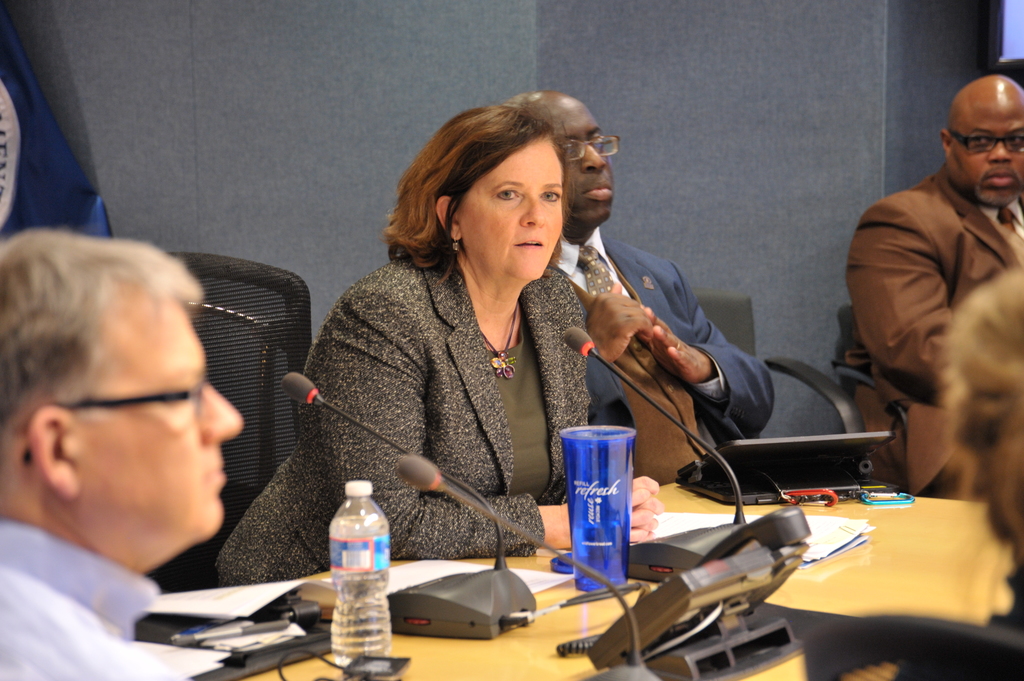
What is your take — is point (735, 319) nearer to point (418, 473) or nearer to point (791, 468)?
point (791, 468)

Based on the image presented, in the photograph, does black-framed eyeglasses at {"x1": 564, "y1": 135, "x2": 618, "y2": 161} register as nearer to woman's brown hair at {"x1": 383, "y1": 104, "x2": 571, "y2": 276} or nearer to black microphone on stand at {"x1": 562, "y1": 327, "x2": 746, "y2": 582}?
woman's brown hair at {"x1": 383, "y1": 104, "x2": 571, "y2": 276}

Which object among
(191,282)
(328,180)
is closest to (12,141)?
(328,180)

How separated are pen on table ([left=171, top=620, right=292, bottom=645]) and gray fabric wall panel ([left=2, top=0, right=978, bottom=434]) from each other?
2068mm

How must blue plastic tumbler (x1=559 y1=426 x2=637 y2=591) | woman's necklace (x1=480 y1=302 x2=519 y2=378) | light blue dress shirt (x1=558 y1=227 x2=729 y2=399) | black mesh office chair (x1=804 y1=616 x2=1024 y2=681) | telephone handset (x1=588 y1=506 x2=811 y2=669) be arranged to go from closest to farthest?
1. black mesh office chair (x1=804 y1=616 x2=1024 y2=681)
2. telephone handset (x1=588 y1=506 x2=811 y2=669)
3. blue plastic tumbler (x1=559 y1=426 x2=637 y2=591)
4. woman's necklace (x1=480 y1=302 x2=519 y2=378)
5. light blue dress shirt (x1=558 y1=227 x2=729 y2=399)

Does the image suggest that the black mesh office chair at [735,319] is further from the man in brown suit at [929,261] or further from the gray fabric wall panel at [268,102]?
the gray fabric wall panel at [268,102]

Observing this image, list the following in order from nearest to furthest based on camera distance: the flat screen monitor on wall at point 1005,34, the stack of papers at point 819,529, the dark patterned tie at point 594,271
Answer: the stack of papers at point 819,529 → the dark patterned tie at point 594,271 → the flat screen monitor on wall at point 1005,34

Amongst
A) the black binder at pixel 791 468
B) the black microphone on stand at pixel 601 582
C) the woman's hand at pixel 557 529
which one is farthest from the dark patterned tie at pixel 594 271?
the black microphone on stand at pixel 601 582

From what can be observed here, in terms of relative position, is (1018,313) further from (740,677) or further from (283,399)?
(283,399)

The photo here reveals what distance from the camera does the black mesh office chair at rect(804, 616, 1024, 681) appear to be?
44 centimetres

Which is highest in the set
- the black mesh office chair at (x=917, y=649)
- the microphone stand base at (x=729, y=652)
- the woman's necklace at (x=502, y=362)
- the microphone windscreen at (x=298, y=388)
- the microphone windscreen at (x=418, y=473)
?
the black mesh office chair at (x=917, y=649)

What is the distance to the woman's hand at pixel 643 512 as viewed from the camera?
150cm

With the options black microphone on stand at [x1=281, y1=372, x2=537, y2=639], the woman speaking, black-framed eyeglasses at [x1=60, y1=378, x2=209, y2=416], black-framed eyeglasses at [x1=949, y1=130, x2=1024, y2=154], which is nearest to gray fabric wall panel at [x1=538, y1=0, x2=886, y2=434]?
black-framed eyeglasses at [x1=949, y1=130, x2=1024, y2=154]

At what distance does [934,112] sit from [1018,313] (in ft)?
12.1

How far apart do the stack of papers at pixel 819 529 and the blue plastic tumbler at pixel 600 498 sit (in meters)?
0.24
